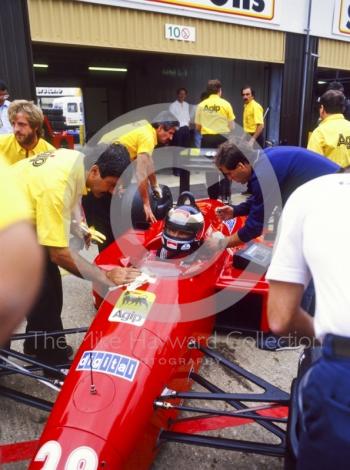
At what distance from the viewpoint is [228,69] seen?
41.2ft

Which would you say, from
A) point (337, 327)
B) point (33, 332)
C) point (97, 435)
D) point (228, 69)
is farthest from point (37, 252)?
point (228, 69)

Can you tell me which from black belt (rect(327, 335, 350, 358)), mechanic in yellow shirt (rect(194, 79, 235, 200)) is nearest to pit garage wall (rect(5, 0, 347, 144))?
mechanic in yellow shirt (rect(194, 79, 235, 200))

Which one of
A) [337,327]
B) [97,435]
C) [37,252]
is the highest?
[37,252]

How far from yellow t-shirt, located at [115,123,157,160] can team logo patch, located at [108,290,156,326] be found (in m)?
2.05

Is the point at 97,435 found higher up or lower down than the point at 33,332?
higher up

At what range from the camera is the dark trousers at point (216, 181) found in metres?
6.58

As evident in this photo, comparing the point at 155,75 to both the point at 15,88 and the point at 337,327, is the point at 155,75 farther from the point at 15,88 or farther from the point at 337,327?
the point at 337,327

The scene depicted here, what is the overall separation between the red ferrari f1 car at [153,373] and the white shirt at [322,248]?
896mm

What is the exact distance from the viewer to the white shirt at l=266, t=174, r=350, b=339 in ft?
3.34

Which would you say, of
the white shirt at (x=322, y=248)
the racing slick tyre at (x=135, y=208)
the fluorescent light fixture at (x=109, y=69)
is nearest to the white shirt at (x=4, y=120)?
the racing slick tyre at (x=135, y=208)

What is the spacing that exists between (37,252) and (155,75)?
13.3 m

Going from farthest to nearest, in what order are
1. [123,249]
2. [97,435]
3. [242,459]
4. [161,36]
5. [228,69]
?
[228,69] → [161,36] → [123,249] → [242,459] → [97,435]

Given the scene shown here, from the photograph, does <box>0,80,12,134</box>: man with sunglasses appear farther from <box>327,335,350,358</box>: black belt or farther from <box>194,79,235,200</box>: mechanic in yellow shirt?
<box>327,335,350,358</box>: black belt

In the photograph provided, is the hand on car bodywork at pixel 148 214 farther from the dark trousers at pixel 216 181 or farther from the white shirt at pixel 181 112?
the white shirt at pixel 181 112
